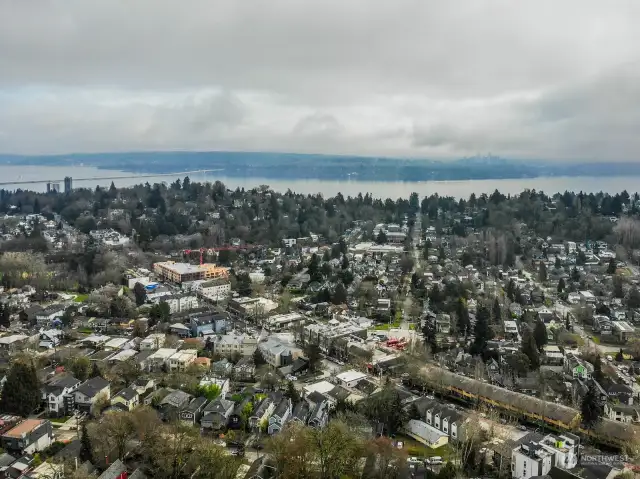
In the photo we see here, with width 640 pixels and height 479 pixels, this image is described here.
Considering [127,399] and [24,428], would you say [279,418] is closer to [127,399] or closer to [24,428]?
[127,399]

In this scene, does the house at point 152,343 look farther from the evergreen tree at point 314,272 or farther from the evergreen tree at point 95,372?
the evergreen tree at point 314,272

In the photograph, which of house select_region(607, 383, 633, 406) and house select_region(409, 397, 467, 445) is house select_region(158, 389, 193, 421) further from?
house select_region(607, 383, 633, 406)

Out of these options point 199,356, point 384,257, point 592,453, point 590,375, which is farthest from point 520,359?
point 384,257

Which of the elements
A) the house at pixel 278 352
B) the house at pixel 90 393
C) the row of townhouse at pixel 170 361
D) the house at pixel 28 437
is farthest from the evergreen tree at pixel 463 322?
the house at pixel 28 437

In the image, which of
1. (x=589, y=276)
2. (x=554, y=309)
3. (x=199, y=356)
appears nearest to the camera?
(x=199, y=356)

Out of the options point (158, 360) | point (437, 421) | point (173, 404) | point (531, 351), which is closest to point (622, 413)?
point (531, 351)

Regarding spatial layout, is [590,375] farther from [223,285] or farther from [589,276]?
[223,285]
